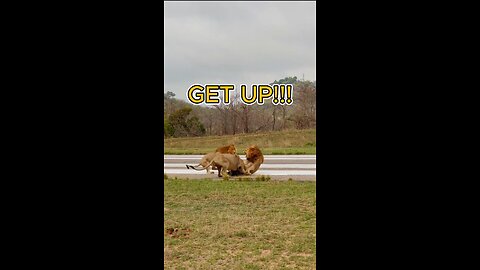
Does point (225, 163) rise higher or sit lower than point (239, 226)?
higher

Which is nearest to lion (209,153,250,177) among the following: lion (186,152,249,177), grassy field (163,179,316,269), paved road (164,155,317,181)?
lion (186,152,249,177)

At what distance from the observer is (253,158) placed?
17.1 feet

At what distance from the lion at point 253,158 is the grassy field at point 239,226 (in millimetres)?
768

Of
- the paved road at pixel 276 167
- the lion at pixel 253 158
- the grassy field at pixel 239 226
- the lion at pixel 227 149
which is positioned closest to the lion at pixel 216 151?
the lion at pixel 227 149

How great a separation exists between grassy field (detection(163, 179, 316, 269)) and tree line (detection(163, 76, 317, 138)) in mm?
958

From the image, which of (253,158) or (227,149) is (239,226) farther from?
(253,158)

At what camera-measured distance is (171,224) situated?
2977 millimetres

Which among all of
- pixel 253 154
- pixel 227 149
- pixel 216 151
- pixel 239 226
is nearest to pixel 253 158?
pixel 253 154

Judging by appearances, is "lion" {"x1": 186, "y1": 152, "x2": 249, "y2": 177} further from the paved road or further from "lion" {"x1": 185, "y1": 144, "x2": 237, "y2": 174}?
the paved road

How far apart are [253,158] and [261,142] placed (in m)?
0.42
